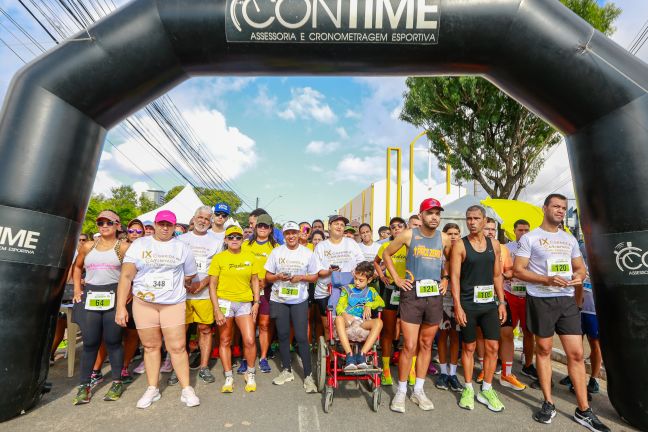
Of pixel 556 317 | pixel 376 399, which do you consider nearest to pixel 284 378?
pixel 376 399

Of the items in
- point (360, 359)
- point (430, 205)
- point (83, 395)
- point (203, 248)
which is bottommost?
point (83, 395)

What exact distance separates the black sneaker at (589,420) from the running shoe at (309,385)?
264cm

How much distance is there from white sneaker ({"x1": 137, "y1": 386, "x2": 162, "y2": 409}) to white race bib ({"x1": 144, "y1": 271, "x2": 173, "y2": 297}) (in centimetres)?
104

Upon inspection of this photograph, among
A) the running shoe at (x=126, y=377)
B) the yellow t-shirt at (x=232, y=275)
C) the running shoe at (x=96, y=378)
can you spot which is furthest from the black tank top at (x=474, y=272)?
the running shoe at (x=96, y=378)

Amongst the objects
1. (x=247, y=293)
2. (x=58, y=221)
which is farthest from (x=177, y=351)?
(x=58, y=221)

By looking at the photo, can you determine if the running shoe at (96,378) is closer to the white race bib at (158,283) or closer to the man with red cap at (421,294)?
the white race bib at (158,283)

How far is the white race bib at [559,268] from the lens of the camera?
Answer: 367 centimetres

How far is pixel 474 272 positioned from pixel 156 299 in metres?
3.42

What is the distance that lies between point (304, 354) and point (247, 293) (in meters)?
1.01

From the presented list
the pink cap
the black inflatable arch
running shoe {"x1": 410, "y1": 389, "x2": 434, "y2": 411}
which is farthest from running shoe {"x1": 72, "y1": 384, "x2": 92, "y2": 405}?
running shoe {"x1": 410, "y1": 389, "x2": 434, "y2": 411}

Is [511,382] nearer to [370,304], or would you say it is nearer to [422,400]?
[422,400]

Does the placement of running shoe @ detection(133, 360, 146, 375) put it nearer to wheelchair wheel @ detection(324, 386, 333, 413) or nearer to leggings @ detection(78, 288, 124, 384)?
leggings @ detection(78, 288, 124, 384)

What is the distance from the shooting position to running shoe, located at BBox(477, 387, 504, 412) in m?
3.70

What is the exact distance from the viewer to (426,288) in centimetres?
384
